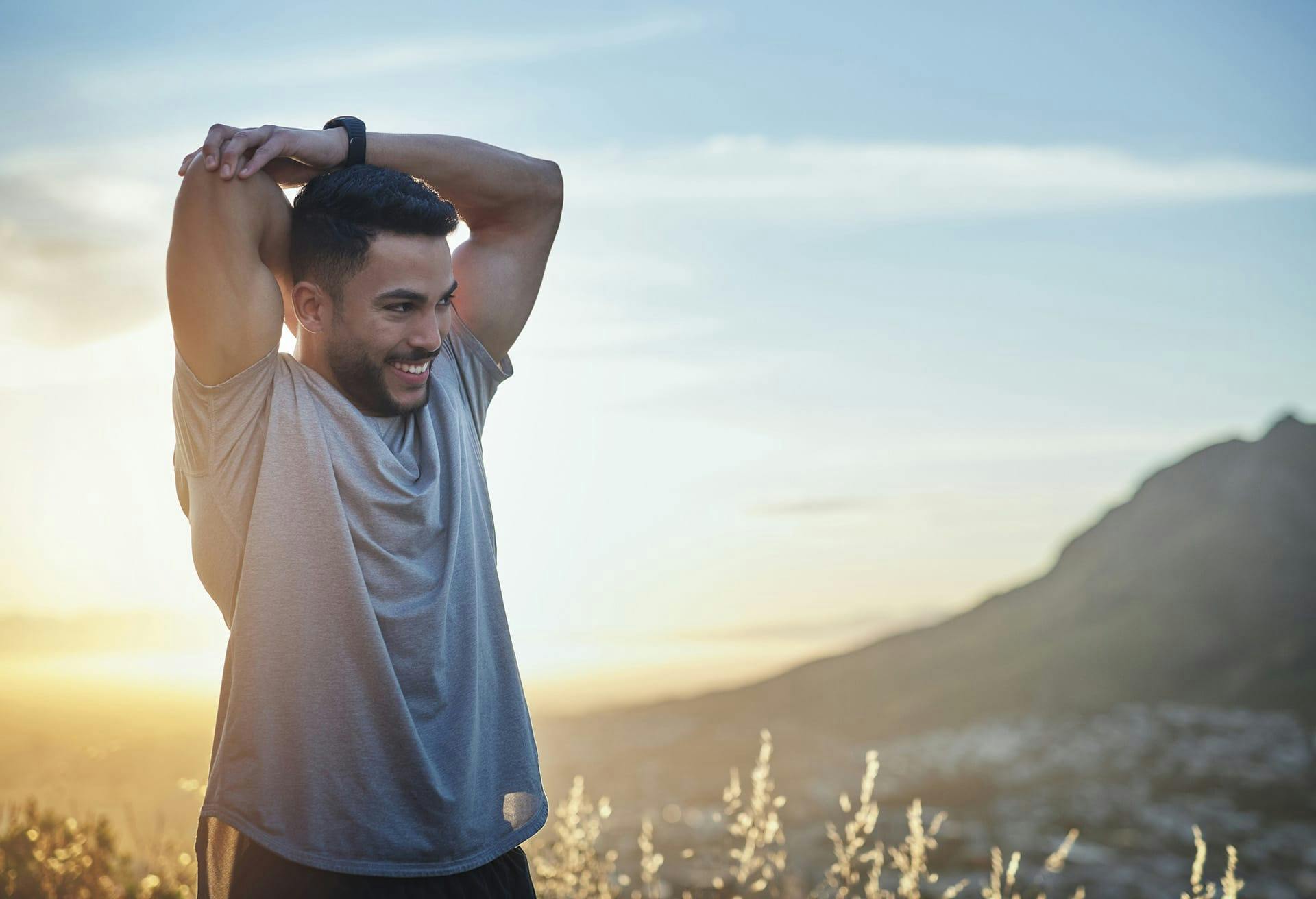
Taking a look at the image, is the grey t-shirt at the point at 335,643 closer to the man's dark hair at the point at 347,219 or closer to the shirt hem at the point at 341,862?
the shirt hem at the point at 341,862

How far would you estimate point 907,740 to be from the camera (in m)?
68.2

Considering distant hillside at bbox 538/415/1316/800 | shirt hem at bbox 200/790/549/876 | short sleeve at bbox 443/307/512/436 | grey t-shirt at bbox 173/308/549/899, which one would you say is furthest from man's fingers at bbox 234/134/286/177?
distant hillside at bbox 538/415/1316/800

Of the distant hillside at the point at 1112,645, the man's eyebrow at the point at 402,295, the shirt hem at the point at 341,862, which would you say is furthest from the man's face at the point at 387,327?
the distant hillside at the point at 1112,645

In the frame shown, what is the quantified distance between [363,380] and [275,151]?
16.9 inches

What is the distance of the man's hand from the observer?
1.81 metres

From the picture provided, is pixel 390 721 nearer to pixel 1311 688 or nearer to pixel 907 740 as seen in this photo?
pixel 907 740

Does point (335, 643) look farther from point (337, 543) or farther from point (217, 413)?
point (217, 413)

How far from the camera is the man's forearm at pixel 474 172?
217 cm

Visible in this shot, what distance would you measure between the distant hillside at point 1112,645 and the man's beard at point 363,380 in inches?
2263

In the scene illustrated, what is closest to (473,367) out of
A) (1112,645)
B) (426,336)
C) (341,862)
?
(426,336)

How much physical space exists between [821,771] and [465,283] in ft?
174

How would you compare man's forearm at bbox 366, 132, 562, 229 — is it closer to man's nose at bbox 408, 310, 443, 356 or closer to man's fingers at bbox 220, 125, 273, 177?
man's fingers at bbox 220, 125, 273, 177

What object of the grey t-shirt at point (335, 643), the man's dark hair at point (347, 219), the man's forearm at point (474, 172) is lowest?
the grey t-shirt at point (335, 643)

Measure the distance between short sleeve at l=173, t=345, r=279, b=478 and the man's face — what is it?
163mm
